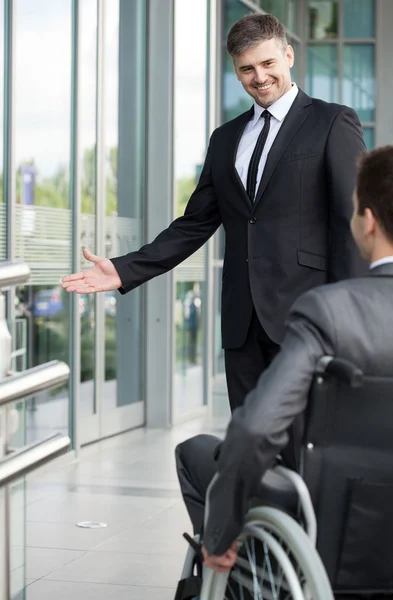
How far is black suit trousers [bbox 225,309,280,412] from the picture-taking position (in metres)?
3.28

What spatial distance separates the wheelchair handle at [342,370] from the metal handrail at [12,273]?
829 millimetres

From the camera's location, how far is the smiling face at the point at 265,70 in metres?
3.27

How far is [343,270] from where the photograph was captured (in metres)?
3.21

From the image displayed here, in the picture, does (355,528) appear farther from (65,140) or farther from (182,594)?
(65,140)

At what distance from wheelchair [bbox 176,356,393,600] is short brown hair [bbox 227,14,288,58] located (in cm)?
154

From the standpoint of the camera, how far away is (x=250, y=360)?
10.8 ft

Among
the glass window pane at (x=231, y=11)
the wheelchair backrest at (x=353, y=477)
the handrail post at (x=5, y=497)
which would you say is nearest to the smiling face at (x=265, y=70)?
the handrail post at (x=5, y=497)

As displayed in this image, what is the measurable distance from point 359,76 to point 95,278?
1489 cm

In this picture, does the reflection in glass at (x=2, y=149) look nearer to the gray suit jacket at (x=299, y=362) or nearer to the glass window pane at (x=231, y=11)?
the gray suit jacket at (x=299, y=362)

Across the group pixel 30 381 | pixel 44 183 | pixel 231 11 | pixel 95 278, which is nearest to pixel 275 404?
pixel 30 381

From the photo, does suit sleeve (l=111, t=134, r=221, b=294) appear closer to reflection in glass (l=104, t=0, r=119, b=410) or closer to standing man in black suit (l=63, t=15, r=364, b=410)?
standing man in black suit (l=63, t=15, r=364, b=410)

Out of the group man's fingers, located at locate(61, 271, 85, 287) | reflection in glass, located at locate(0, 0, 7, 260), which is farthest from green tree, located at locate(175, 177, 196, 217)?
man's fingers, located at locate(61, 271, 85, 287)

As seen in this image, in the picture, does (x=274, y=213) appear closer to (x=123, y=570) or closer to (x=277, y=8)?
(x=123, y=570)

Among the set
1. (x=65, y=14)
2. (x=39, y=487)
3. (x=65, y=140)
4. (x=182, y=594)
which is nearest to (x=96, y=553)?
(x=39, y=487)
